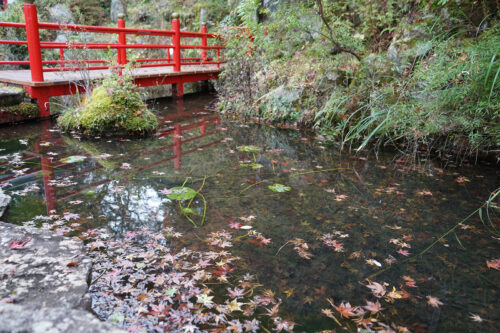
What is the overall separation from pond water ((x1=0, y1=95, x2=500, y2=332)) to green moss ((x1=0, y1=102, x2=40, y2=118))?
0.63 meters

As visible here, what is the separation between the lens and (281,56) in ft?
28.5

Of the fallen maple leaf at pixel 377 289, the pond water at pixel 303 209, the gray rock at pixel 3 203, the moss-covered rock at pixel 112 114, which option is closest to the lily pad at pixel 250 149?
the pond water at pixel 303 209

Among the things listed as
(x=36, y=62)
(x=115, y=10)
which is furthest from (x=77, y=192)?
(x=115, y=10)

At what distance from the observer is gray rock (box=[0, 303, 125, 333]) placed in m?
1.26

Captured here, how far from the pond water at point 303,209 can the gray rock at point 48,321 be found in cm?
120

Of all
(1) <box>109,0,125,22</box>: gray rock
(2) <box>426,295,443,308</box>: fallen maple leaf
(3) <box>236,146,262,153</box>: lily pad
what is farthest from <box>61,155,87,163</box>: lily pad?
(1) <box>109,0,125,22</box>: gray rock

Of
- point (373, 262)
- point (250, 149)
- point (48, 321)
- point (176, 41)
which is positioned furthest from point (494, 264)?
point (176, 41)

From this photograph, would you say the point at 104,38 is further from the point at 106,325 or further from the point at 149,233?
the point at 106,325

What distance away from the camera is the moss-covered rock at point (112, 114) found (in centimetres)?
598

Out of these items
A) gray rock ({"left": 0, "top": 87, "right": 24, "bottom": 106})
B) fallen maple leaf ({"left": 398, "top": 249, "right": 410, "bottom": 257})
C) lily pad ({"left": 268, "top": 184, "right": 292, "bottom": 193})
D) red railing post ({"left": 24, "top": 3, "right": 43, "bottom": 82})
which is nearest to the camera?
fallen maple leaf ({"left": 398, "top": 249, "right": 410, "bottom": 257})

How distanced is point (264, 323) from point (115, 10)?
61.9 feet

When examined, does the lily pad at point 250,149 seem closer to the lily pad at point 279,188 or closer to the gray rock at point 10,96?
the lily pad at point 279,188

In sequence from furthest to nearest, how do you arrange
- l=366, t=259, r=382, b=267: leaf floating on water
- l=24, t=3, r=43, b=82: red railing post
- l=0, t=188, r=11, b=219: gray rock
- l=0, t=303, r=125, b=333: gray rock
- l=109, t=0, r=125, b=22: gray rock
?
l=109, t=0, r=125, b=22: gray rock
l=24, t=3, r=43, b=82: red railing post
l=0, t=188, r=11, b=219: gray rock
l=366, t=259, r=382, b=267: leaf floating on water
l=0, t=303, r=125, b=333: gray rock

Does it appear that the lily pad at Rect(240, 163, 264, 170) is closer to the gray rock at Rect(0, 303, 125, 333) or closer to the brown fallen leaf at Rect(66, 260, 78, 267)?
the brown fallen leaf at Rect(66, 260, 78, 267)
